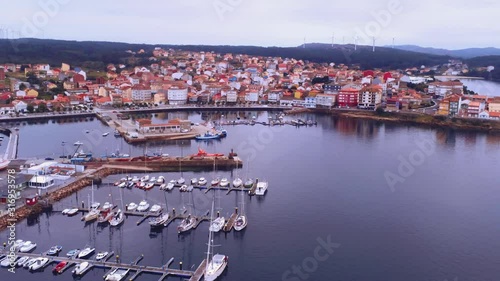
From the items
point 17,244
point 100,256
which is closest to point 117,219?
point 100,256

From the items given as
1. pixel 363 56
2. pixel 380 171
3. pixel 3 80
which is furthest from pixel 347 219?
pixel 363 56

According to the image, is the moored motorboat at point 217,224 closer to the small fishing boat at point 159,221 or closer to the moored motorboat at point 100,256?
the small fishing boat at point 159,221

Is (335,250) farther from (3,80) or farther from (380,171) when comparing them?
(3,80)

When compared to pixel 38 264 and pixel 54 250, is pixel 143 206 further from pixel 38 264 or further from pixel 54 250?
pixel 38 264

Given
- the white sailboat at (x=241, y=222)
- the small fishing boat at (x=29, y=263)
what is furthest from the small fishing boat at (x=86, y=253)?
the white sailboat at (x=241, y=222)

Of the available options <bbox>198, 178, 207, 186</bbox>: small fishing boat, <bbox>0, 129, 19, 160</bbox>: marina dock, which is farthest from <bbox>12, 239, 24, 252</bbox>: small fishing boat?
<bbox>0, 129, 19, 160</bbox>: marina dock
